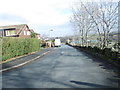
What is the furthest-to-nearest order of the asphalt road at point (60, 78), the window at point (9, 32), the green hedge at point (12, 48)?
the window at point (9, 32)
the green hedge at point (12, 48)
the asphalt road at point (60, 78)

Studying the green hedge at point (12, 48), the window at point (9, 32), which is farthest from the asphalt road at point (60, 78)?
the window at point (9, 32)

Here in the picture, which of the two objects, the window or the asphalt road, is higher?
the window

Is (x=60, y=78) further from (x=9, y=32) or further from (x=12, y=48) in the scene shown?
(x=9, y=32)

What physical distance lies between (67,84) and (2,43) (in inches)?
463

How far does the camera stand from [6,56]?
56.3 feet

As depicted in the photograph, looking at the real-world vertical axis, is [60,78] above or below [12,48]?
below

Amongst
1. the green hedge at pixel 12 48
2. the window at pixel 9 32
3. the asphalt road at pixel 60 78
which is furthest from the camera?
the window at pixel 9 32

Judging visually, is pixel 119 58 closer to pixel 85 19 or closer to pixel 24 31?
pixel 85 19

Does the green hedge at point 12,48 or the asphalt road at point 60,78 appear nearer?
the asphalt road at point 60,78

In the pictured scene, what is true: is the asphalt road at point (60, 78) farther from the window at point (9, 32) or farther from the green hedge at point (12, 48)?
the window at point (9, 32)

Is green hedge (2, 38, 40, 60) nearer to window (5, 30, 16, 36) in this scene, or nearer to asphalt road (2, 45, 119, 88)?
asphalt road (2, 45, 119, 88)

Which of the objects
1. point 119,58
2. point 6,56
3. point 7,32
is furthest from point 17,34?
point 119,58

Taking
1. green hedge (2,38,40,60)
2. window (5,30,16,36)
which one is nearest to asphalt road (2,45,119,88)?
green hedge (2,38,40,60)

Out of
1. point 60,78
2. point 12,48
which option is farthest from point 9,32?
point 60,78
